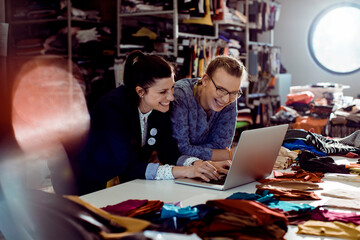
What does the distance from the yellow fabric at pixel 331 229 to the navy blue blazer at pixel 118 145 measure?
0.86 meters

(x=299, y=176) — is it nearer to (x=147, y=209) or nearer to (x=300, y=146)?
(x=300, y=146)

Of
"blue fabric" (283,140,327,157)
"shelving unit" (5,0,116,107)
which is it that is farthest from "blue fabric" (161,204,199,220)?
"shelving unit" (5,0,116,107)

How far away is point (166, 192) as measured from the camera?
1.61 meters

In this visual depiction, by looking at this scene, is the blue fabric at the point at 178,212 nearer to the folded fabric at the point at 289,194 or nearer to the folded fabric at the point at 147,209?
the folded fabric at the point at 147,209

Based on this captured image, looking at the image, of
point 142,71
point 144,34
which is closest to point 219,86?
point 142,71

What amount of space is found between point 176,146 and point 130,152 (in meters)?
0.34

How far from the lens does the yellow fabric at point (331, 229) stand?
1136mm

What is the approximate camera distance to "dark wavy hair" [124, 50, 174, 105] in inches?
82.0

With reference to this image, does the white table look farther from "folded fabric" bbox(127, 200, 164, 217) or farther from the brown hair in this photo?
the brown hair

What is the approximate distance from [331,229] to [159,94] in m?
1.15

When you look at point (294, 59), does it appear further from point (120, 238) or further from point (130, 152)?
point (120, 238)

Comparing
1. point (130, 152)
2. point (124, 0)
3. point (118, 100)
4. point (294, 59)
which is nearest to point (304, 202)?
point (130, 152)

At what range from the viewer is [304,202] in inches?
58.5

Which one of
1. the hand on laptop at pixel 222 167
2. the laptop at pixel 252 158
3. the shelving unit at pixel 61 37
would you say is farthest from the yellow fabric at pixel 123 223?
the shelving unit at pixel 61 37
